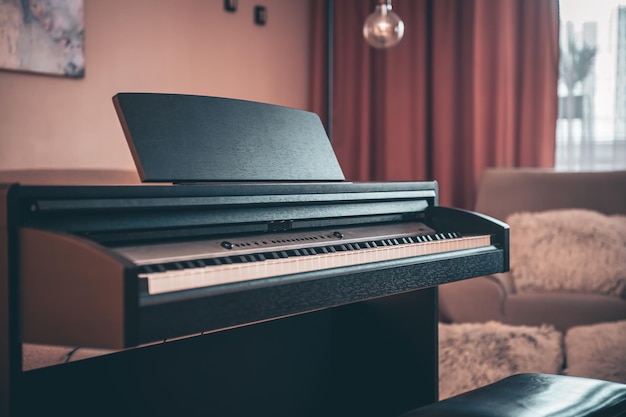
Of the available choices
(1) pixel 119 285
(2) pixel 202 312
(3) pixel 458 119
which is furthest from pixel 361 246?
(3) pixel 458 119

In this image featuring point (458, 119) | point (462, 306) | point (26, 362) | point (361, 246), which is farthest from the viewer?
point (458, 119)

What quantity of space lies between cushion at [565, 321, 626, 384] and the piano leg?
2.48 feet

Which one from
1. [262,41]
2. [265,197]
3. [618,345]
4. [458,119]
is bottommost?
[618,345]

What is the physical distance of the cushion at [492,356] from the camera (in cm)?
279

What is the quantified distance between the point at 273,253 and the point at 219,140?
363 millimetres

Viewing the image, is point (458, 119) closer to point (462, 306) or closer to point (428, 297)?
point (462, 306)

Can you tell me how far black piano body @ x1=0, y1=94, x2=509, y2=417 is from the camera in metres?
1.23

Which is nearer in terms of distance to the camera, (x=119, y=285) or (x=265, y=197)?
(x=119, y=285)

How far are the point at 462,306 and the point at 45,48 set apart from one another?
206 centimetres

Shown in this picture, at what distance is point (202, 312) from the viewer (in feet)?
4.19

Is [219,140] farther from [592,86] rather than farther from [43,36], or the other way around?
[592,86]

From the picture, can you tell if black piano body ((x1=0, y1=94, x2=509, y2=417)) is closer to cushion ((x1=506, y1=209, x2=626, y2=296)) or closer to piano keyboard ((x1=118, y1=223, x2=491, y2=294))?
piano keyboard ((x1=118, y1=223, x2=491, y2=294))

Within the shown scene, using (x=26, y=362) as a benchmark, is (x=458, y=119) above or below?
above

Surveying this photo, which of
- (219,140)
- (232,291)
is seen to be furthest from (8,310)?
(219,140)
